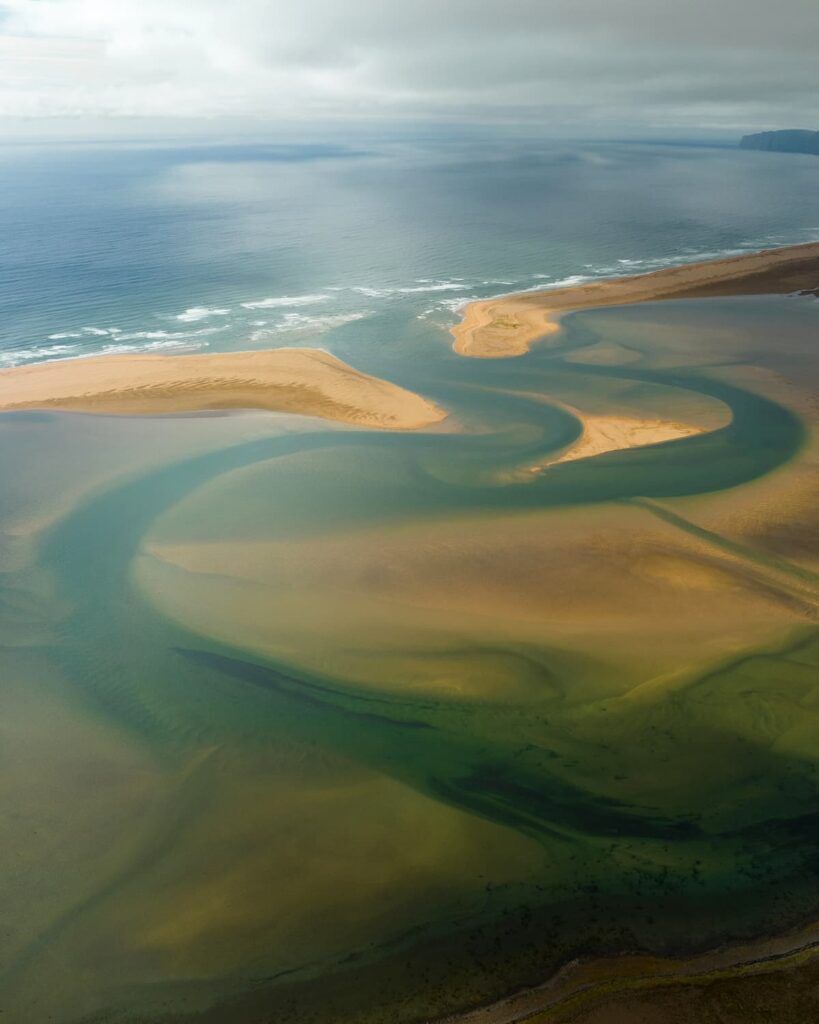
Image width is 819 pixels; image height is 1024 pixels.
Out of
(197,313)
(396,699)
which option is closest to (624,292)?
(197,313)

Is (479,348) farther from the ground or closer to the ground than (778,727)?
farther from the ground

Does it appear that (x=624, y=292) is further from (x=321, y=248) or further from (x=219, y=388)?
(x=219, y=388)

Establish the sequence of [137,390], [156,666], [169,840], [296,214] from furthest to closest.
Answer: [296,214], [137,390], [156,666], [169,840]

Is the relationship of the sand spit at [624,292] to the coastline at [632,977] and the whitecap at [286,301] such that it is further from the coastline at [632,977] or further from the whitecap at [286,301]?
the coastline at [632,977]

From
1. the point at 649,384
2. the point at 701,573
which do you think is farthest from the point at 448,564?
the point at 649,384

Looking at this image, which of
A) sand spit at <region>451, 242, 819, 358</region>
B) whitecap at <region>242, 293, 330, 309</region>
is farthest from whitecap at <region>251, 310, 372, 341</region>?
sand spit at <region>451, 242, 819, 358</region>

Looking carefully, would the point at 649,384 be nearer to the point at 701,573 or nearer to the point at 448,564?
the point at 701,573
